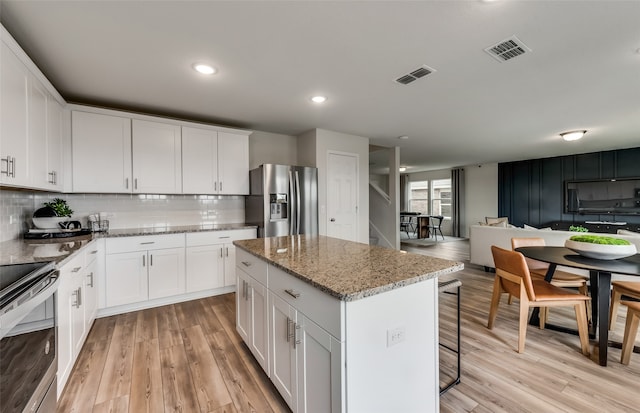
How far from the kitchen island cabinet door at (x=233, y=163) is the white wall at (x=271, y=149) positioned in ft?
1.44

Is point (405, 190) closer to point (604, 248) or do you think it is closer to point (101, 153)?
point (604, 248)

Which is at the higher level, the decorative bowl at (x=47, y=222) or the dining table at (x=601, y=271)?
the decorative bowl at (x=47, y=222)

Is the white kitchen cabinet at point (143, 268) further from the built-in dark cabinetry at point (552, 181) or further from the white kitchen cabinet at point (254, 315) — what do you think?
the built-in dark cabinetry at point (552, 181)

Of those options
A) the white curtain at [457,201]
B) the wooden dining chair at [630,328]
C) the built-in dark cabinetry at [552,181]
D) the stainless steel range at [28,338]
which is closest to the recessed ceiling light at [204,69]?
the stainless steel range at [28,338]

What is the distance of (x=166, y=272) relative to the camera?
3.22m

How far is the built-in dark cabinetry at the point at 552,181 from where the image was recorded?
6352mm

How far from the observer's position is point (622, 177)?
20.6ft

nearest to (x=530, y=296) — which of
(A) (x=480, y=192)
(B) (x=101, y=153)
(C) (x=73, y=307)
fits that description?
(C) (x=73, y=307)

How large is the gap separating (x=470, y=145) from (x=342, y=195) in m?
3.19

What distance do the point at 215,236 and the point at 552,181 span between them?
29.0 feet

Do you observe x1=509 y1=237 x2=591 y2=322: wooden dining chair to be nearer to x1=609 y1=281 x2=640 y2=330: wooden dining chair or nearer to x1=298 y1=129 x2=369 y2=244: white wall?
x1=609 y1=281 x2=640 y2=330: wooden dining chair

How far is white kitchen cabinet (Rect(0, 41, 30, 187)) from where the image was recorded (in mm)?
1663

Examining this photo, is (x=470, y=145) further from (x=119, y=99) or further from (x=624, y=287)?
(x=119, y=99)

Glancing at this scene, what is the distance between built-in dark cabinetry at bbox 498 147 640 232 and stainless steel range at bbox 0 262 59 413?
30.7 feet
